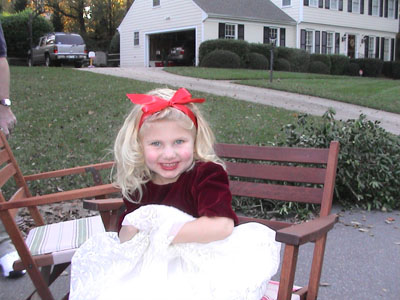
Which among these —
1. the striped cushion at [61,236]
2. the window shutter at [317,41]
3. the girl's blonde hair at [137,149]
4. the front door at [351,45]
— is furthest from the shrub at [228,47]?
the girl's blonde hair at [137,149]

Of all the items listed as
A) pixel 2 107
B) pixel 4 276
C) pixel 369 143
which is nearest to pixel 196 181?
pixel 2 107

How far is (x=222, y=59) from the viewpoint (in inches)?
820

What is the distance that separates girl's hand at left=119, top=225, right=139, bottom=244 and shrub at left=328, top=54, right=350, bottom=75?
87.3 ft

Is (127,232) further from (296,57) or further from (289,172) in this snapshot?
(296,57)

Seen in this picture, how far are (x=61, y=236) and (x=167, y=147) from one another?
3.84 feet

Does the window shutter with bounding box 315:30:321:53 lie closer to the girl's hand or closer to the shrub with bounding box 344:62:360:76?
the shrub with bounding box 344:62:360:76

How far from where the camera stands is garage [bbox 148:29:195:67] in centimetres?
2608

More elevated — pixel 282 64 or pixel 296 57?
pixel 296 57

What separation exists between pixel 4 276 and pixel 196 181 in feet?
6.75

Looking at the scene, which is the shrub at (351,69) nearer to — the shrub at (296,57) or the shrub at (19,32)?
the shrub at (296,57)

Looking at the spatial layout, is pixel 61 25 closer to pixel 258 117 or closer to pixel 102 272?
pixel 258 117

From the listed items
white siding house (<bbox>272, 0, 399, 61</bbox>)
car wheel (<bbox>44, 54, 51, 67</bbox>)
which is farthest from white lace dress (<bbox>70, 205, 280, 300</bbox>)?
white siding house (<bbox>272, 0, 399, 61</bbox>)

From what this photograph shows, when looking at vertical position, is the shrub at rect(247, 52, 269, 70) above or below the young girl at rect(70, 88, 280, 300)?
above

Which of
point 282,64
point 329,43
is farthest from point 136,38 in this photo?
point 329,43
